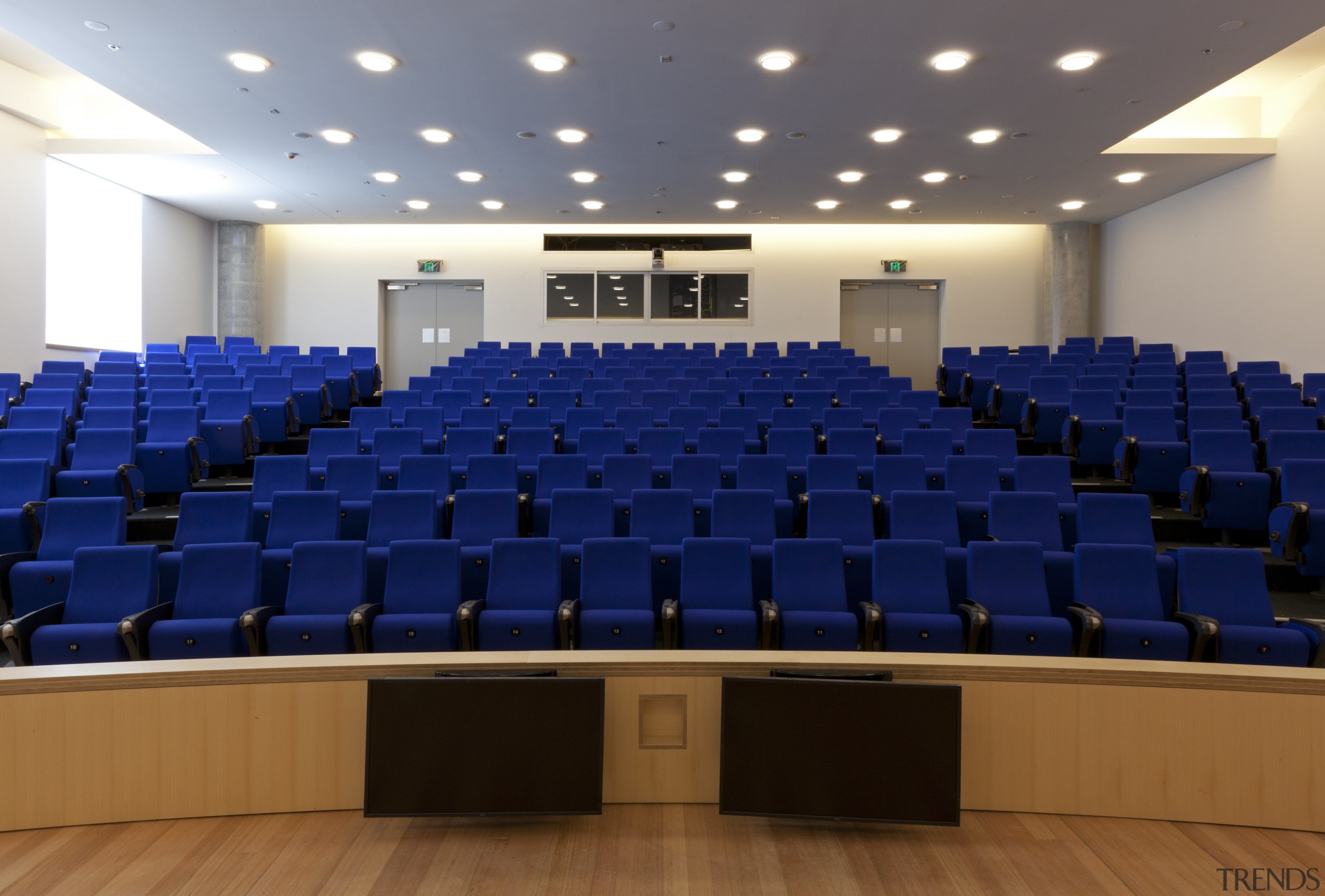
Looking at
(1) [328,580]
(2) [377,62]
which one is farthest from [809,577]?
(2) [377,62]

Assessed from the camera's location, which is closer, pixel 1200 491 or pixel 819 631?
pixel 819 631

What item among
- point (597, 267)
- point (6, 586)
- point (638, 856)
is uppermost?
point (597, 267)

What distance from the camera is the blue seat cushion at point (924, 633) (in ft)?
9.25

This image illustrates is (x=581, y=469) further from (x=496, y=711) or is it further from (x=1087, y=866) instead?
(x=1087, y=866)

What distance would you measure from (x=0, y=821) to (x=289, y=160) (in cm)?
646

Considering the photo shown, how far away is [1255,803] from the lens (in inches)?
71.1

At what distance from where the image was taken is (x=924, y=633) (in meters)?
2.84

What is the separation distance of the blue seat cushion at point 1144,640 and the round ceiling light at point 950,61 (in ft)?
11.8

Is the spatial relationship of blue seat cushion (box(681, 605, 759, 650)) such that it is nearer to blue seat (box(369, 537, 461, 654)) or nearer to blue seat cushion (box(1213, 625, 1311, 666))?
blue seat (box(369, 537, 461, 654))

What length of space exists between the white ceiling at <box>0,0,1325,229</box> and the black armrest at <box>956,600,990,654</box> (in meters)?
3.22

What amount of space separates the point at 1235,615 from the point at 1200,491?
156 centimetres

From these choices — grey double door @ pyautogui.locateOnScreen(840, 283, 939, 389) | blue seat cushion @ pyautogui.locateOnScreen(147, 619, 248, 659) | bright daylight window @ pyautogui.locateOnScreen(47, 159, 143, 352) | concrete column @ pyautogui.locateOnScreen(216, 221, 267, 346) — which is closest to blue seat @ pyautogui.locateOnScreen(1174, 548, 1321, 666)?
blue seat cushion @ pyautogui.locateOnScreen(147, 619, 248, 659)

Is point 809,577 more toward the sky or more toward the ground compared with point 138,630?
more toward the sky

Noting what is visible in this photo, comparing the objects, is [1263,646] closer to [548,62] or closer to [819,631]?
[819,631]
